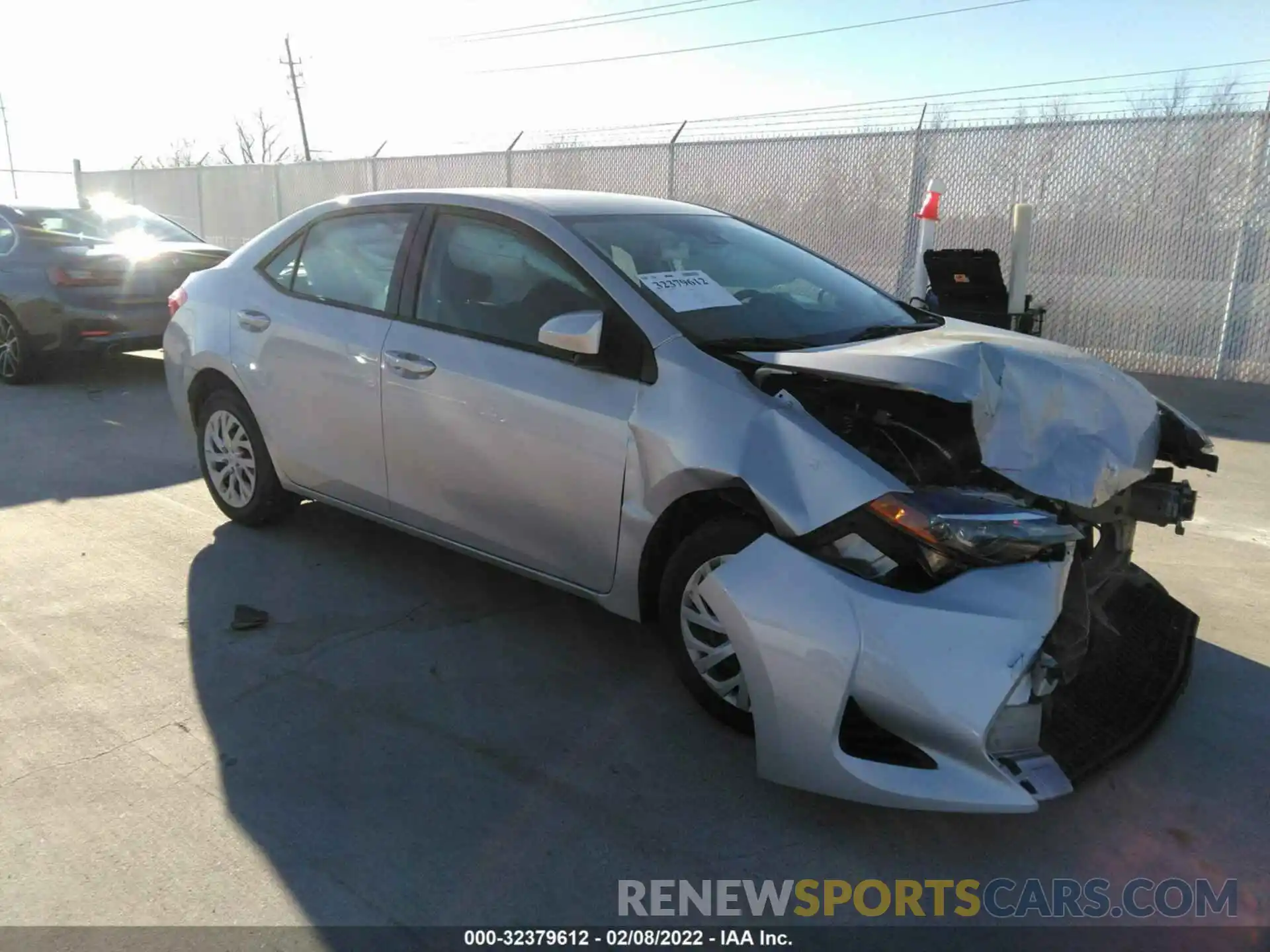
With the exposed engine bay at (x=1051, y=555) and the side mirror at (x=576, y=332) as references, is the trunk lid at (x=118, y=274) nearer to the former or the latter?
the side mirror at (x=576, y=332)

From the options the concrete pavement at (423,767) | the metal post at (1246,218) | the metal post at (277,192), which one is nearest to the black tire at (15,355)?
the concrete pavement at (423,767)

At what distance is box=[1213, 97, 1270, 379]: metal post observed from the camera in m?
9.23

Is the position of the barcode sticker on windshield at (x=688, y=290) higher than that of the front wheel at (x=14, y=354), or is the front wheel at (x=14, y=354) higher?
the barcode sticker on windshield at (x=688, y=290)

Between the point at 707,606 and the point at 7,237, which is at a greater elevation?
the point at 7,237

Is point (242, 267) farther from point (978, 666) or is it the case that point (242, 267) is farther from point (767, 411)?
point (978, 666)

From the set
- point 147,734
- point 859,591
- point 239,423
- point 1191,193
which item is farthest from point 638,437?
point 1191,193

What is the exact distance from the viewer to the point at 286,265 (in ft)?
15.4

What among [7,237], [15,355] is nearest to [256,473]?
[15,355]

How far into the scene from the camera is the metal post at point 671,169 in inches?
492

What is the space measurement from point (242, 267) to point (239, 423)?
2.53 ft

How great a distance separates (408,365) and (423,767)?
1.60 metres

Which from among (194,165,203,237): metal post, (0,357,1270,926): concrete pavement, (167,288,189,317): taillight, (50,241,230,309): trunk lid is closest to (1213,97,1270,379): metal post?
(0,357,1270,926): concrete pavement

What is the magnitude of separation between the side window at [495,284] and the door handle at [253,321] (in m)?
1.02

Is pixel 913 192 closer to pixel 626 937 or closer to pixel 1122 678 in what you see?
pixel 1122 678
